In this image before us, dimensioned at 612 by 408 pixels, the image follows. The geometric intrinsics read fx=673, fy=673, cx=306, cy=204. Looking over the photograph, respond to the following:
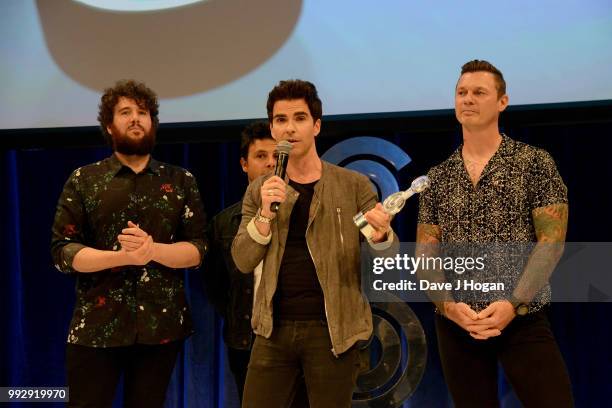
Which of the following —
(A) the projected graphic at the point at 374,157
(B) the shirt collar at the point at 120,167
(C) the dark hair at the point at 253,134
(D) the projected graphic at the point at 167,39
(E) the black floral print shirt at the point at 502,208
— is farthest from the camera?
(D) the projected graphic at the point at 167,39

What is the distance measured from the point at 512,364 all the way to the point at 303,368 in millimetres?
665

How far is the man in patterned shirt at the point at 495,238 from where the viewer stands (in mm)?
2115

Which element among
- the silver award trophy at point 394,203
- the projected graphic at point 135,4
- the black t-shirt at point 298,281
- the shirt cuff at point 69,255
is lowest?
the black t-shirt at point 298,281

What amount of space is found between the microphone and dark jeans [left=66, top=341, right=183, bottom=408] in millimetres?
842

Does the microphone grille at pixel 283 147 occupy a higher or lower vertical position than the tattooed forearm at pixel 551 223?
higher

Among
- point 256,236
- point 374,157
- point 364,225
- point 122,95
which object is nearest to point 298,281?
point 256,236

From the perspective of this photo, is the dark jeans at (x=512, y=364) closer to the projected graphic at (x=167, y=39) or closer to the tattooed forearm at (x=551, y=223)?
the tattooed forearm at (x=551, y=223)

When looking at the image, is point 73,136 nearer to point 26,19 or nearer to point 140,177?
point 26,19

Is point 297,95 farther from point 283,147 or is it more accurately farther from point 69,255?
point 69,255

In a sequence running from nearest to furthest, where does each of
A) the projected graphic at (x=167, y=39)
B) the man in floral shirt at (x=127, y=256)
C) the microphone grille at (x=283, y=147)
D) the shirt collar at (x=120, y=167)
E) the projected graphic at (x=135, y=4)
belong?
1. the microphone grille at (x=283, y=147)
2. the man in floral shirt at (x=127, y=256)
3. the shirt collar at (x=120, y=167)
4. the projected graphic at (x=167, y=39)
5. the projected graphic at (x=135, y=4)

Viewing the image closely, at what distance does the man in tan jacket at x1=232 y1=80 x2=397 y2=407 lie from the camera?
206cm

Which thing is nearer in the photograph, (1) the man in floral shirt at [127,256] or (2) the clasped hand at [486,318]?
(2) the clasped hand at [486,318]

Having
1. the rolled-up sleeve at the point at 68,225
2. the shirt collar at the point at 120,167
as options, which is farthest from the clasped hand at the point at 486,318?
the rolled-up sleeve at the point at 68,225

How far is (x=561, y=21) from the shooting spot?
3080mm
